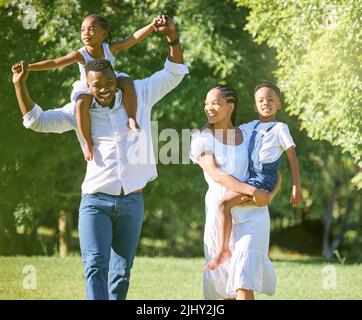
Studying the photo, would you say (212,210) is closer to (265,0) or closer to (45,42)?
(265,0)

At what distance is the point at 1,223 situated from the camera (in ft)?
49.6

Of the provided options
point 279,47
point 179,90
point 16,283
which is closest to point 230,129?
point 16,283

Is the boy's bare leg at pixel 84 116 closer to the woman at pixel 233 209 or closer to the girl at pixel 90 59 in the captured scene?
the girl at pixel 90 59

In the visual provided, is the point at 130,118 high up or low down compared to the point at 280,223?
up

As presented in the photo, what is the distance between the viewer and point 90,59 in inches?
225

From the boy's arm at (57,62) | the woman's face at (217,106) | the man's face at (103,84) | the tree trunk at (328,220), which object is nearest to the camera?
the man's face at (103,84)

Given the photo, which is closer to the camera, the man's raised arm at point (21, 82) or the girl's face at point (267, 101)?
the man's raised arm at point (21, 82)

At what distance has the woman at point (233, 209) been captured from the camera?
17.0 feet

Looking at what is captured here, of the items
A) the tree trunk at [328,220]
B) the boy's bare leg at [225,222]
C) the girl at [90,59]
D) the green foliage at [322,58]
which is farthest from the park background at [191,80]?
the boy's bare leg at [225,222]

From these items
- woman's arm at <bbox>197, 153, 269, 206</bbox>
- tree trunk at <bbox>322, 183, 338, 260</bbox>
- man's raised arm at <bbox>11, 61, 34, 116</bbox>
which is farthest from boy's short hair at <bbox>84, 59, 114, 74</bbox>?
tree trunk at <bbox>322, 183, 338, 260</bbox>

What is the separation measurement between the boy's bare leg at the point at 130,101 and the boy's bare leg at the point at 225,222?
772mm

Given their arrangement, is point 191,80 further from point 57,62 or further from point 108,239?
point 108,239

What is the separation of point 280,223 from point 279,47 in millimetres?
11847

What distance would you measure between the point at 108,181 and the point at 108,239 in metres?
0.36
